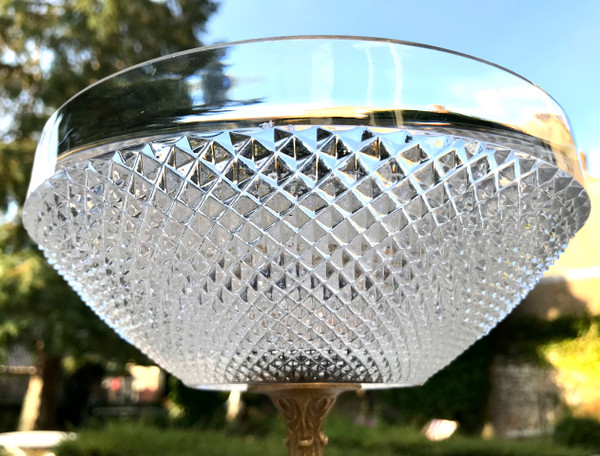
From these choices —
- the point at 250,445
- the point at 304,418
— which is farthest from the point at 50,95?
the point at 304,418

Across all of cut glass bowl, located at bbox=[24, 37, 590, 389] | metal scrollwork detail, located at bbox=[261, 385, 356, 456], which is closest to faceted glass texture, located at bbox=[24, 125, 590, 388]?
cut glass bowl, located at bbox=[24, 37, 590, 389]

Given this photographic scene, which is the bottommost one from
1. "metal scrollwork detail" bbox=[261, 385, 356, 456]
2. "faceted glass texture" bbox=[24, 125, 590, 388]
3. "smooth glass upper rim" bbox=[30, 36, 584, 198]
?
"metal scrollwork detail" bbox=[261, 385, 356, 456]

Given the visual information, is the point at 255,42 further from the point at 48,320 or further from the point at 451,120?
the point at 48,320

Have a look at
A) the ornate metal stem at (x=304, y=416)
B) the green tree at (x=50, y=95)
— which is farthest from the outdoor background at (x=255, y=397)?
the ornate metal stem at (x=304, y=416)

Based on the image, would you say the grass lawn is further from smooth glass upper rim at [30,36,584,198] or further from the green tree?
smooth glass upper rim at [30,36,584,198]

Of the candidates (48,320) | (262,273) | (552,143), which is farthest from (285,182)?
(48,320)
